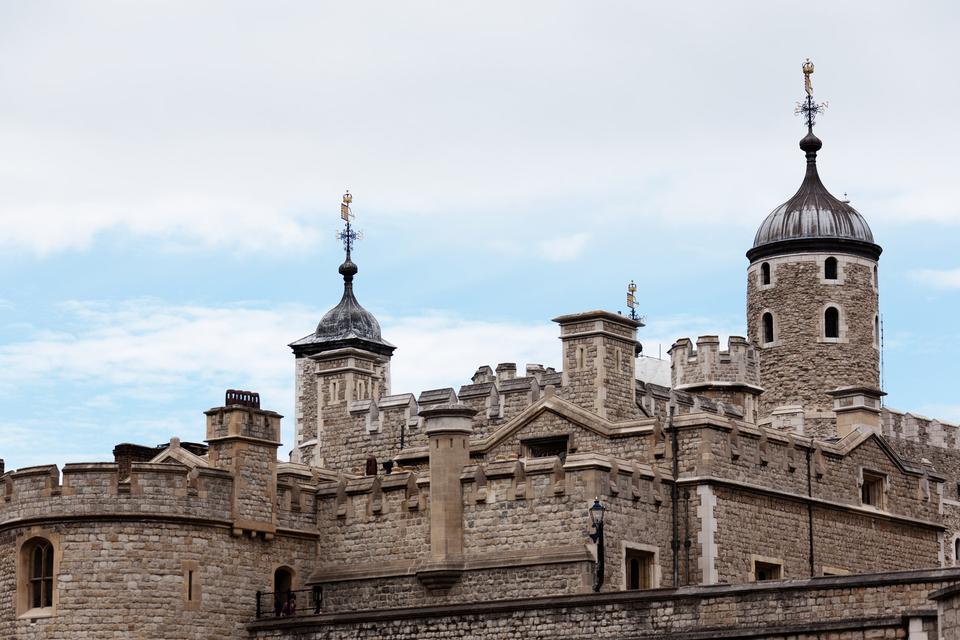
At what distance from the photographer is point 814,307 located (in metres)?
60.7

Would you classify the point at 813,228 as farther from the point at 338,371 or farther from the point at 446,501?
the point at 446,501

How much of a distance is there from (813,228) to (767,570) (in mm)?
17951

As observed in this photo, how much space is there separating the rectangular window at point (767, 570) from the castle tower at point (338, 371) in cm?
1365

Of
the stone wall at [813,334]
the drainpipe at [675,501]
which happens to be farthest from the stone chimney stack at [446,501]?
the stone wall at [813,334]

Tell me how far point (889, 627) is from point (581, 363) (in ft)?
48.9

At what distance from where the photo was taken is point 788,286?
60969mm

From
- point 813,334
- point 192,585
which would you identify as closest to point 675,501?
point 192,585

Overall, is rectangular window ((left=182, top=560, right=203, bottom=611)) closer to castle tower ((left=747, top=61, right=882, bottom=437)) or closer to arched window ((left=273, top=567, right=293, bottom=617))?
arched window ((left=273, top=567, right=293, bottom=617))

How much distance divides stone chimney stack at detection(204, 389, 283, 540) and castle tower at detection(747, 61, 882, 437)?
63.4 ft

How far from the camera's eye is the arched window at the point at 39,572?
42.9 m

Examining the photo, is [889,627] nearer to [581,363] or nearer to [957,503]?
[581,363]

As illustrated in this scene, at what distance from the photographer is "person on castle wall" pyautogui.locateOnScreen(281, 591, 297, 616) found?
146 ft

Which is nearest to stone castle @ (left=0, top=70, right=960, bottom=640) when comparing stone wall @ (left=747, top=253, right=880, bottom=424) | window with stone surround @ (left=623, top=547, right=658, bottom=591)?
window with stone surround @ (left=623, top=547, right=658, bottom=591)

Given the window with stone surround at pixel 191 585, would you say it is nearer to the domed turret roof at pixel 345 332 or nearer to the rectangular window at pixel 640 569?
the rectangular window at pixel 640 569
